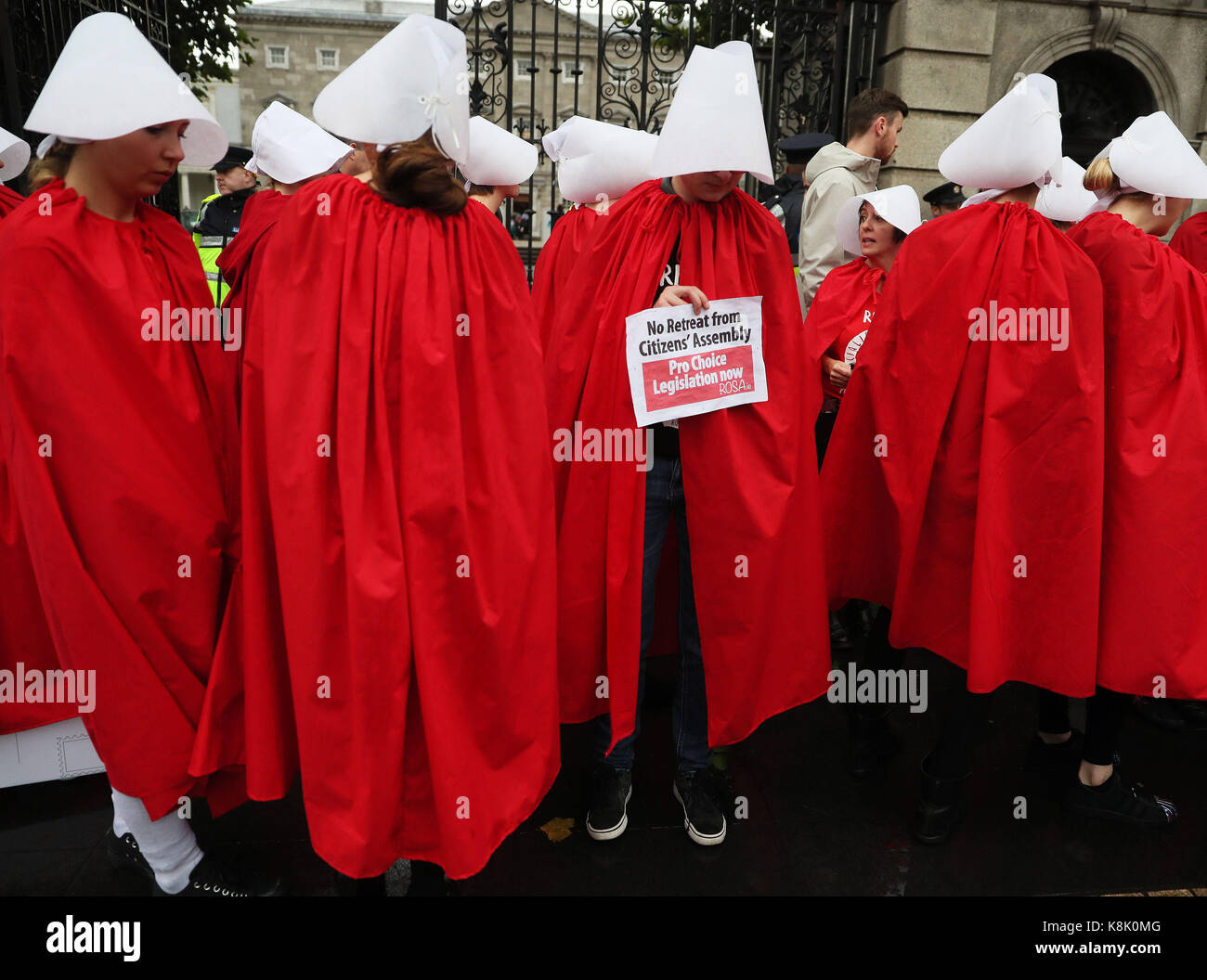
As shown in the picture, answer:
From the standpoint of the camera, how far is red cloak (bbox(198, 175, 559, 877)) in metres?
2.05

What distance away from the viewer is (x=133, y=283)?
224 centimetres

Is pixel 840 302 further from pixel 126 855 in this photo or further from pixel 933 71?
pixel 933 71

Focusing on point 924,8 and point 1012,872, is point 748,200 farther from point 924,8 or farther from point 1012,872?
point 924,8

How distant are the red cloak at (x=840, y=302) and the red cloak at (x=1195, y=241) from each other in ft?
6.32

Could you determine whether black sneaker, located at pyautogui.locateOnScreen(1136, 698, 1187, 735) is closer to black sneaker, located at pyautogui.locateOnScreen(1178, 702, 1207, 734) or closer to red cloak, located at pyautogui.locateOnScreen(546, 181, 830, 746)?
black sneaker, located at pyautogui.locateOnScreen(1178, 702, 1207, 734)

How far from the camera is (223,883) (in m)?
2.52

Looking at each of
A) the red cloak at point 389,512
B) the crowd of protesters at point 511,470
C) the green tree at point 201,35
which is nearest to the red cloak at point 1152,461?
the crowd of protesters at point 511,470

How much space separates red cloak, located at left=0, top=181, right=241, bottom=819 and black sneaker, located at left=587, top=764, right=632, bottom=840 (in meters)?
1.27

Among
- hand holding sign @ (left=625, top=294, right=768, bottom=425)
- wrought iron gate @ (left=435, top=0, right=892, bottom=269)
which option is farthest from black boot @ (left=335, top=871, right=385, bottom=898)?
wrought iron gate @ (left=435, top=0, right=892, bottom=269)

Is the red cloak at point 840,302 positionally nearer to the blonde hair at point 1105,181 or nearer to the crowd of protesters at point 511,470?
the crowd of protesters at point 511,470

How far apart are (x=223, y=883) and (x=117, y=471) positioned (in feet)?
4.15

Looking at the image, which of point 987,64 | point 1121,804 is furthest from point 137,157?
point 987,64
